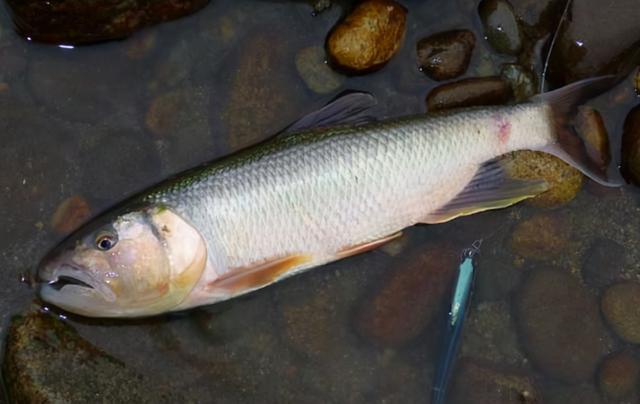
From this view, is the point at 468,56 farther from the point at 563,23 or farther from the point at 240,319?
the point at 240,319

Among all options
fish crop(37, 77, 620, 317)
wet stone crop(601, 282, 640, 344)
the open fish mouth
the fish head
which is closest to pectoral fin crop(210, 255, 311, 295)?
fish crop(37, 77, 620, 317)

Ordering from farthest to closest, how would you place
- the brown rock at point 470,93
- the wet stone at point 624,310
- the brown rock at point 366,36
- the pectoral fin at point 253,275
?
1. the wet stone at point 624,310
2. the brown rock at point 470,93
3. the brown rock at point 366,36
4. the pectoral fin at point 253,275

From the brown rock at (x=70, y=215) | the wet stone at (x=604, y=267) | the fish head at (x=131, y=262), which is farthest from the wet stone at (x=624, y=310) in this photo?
the brown rock at (x=70, y=215)

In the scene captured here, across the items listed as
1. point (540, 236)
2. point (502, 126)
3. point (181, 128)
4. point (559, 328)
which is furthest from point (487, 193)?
point (181, 128)

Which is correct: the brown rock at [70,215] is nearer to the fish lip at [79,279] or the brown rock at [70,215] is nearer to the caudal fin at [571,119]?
the fish lip at [79,279]

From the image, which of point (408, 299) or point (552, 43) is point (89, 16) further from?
point (552, 43)

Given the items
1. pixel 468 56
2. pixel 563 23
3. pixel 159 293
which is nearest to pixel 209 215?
pixel 159 293
